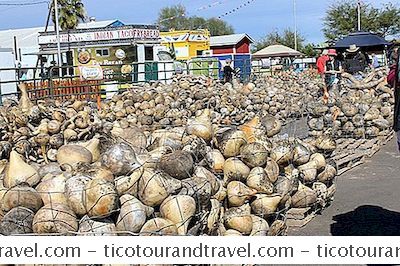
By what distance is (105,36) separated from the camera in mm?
28625

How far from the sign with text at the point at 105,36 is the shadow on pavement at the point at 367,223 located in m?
22.4

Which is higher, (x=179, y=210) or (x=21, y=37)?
(x=21, y=37)

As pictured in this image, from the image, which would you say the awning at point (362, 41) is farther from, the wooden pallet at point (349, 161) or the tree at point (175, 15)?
the tree at point (175, 15)

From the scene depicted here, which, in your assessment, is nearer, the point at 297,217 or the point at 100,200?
the point at 100,200

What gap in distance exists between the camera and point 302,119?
44.6ft

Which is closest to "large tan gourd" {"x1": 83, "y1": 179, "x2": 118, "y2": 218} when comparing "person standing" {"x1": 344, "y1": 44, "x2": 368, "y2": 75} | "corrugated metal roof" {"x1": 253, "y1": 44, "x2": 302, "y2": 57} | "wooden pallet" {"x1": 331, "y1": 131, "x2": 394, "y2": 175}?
"wooden pallet" {"x1": 331, "y1": 131, "x2": 394, "y2": 175}

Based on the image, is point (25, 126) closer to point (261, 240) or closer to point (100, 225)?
point (100, 225)

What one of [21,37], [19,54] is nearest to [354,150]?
[19,54]

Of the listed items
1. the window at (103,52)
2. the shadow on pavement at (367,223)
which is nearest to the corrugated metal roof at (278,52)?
the window at (103,52)

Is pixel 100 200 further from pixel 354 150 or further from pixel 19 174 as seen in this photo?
pixel 354 150

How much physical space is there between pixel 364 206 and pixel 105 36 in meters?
23.0

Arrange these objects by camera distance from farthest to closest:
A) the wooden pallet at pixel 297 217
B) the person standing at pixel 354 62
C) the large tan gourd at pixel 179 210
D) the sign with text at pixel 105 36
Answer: the sign with text at pixel 105 36 → the person standing at pixel 354 62 → the wooden pallet at pixel 297 217 → the large tan gourd at pixel 179 210

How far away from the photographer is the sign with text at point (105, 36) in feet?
92.7

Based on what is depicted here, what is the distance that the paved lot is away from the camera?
644 centimetres
